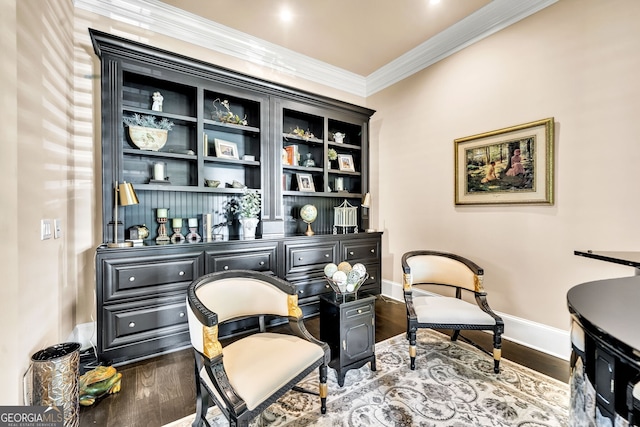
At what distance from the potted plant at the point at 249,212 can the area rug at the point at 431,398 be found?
155 cm

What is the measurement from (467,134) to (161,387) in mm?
3581

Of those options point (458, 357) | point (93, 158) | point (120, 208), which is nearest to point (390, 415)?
point (458, 357)

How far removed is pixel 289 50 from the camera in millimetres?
3439

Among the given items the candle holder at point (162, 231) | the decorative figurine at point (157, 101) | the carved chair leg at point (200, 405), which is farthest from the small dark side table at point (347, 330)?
the decorative figurine at point (157, 101)

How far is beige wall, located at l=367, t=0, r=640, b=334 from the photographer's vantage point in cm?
202

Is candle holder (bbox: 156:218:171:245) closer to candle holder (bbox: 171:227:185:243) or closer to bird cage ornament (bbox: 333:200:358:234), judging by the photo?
candle holder (bbox: 171:227:185:243)

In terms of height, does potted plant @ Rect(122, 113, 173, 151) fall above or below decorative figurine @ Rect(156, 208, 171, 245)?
above

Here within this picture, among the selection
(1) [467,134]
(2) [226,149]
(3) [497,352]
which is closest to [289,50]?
(2) [226,149]

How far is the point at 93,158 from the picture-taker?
2449mm

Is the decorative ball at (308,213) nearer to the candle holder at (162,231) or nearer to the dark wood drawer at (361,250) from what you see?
→ the dark wood drawer at (361,250)

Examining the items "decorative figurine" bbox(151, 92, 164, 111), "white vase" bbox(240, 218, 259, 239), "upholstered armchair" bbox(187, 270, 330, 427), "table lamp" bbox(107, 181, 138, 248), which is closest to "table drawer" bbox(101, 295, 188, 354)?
"table lamp" bbox(107, 181, 138, 248)

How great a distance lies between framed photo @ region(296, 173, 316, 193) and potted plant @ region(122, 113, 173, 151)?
159 centimetres

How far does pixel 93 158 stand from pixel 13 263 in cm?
139

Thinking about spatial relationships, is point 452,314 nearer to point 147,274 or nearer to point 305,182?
point 305,182
